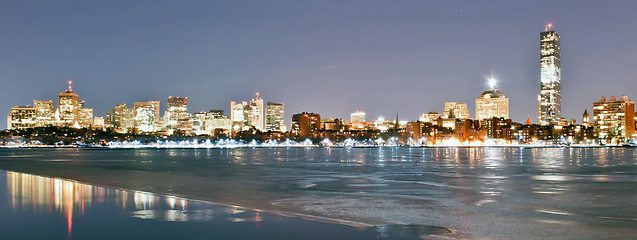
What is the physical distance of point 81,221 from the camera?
15.5 meters

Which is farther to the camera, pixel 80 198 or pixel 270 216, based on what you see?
pixel 80 198

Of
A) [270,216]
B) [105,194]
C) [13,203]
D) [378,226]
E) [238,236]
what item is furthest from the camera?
[105,194]

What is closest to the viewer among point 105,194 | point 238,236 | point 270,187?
point 238,236

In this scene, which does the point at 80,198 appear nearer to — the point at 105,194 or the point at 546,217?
the point at 105,194

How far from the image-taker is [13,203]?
1962cm

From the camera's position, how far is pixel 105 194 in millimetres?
22891

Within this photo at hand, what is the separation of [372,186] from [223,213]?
12968 millimetres

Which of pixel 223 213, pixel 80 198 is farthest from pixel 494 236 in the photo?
pixel 80 198

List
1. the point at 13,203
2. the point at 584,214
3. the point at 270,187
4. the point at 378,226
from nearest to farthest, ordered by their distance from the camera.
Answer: the point at 378,226, the point at 584,214, the point at 13,203, the point at 270,187

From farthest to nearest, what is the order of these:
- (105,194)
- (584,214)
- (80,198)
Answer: (105,194) → (80,198) → (584,214)

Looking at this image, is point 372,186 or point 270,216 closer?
point 270,216

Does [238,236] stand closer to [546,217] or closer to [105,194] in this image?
[546,217]

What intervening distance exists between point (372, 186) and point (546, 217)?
40.9 feet

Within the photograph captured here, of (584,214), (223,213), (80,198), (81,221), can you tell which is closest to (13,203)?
(80,198)
